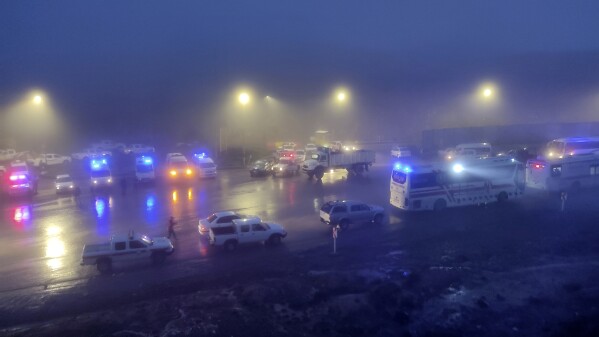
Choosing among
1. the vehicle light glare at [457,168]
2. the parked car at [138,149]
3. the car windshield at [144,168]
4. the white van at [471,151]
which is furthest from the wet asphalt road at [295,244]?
the parked car at [138,149]

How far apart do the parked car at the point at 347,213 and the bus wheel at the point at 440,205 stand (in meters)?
3.42

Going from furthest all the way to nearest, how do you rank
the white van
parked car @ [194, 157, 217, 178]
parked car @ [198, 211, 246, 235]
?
1. the white van
2. parked car @ [194, 157, 217, 178]
3. parked car @ [198, 211, 246, 235]

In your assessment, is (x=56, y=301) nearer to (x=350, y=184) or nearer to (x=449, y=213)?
(x=449, y=213)

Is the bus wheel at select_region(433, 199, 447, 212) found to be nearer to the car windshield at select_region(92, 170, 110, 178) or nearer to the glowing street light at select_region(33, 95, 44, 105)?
the car windshield at select_region(92, 170, 110, 178)

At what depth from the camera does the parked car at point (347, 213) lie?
19.4 metres

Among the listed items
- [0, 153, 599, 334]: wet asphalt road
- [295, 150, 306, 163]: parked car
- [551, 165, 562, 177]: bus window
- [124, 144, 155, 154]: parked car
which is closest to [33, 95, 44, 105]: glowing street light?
[124, 144, 155, 154]: parked car

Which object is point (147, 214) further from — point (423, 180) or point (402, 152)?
point (402, 152)

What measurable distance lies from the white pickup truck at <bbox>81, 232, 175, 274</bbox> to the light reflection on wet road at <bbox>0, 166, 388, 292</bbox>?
Answer: 1.61 feet

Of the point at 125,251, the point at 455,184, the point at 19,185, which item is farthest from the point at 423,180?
the point at 19,185

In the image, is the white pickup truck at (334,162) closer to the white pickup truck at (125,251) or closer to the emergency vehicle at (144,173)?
the emergency vehicle at (144,173)

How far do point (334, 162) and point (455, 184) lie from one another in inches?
520

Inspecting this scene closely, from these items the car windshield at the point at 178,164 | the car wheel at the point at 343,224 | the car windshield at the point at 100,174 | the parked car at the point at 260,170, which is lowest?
the car wheel at the point at 343,224

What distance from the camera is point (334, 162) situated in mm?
34375

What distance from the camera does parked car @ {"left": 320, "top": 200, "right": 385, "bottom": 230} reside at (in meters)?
19.4
